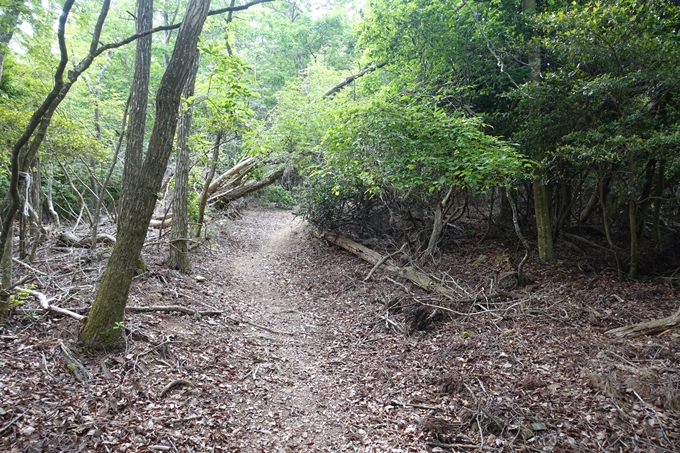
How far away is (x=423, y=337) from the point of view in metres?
6.21

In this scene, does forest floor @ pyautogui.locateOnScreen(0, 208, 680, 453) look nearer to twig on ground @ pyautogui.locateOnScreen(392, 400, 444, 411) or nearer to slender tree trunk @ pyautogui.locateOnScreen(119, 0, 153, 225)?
twig on ground @ pyautogui.locateOnScreen(392, 400, 444, 411)

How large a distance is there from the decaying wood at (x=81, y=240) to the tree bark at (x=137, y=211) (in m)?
4.75

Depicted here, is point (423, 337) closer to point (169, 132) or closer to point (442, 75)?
point (169, 132)

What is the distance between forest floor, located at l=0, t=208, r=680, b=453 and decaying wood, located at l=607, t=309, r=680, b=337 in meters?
0.20

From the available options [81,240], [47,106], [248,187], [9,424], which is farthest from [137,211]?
[248,187]

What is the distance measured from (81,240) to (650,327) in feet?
35.8

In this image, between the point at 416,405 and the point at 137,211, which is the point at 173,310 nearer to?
the point at 137,211

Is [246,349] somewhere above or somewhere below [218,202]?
below

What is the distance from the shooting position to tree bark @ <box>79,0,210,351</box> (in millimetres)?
4066

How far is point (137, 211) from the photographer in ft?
13.4

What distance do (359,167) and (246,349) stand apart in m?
4.36

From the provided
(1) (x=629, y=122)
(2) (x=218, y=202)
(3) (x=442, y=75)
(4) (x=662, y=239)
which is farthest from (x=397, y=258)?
(2) (x=218, y=202)

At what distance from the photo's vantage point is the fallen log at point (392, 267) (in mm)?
7736

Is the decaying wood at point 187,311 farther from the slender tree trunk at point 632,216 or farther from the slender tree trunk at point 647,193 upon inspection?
the slender tree trunk at point 647,193
